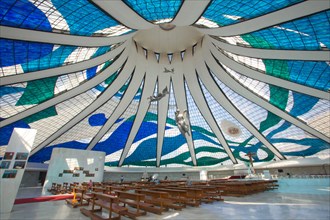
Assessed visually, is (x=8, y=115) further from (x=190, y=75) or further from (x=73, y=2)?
Result: (x=190, y=75)

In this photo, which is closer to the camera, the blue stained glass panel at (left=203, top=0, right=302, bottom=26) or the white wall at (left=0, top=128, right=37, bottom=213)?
the white wall at (left=0, top=128, right=37, bottom=213)

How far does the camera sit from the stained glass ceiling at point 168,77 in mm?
11766

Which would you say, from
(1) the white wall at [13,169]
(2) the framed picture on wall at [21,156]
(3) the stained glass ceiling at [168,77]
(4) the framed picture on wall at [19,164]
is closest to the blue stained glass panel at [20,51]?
(3) the stained glass ceiling at [168,77]

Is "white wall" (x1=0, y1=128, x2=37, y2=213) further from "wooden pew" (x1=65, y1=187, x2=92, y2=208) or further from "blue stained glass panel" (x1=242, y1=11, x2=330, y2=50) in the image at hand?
"blue stained glass panel" (x1=242, y1=11, x2=330, y2=50)

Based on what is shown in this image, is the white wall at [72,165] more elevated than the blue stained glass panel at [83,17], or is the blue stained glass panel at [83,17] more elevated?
the blue stained glass panel at [83,17]

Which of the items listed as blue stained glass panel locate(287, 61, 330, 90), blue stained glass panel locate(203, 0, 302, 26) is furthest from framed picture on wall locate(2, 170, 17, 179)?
blue stained glass panel locate(287, 61, 330, 90)

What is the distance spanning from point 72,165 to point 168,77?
664 inches

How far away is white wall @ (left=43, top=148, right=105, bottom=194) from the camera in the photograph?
67.3ft

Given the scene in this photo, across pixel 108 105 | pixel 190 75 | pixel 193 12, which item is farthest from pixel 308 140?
pixel 108 105

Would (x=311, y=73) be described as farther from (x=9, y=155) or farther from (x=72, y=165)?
(x=72, y=165)

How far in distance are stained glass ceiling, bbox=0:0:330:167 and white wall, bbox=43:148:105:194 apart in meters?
2.85

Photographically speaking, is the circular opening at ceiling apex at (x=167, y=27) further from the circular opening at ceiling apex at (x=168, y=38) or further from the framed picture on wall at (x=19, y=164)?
the framed picture on wall at (x=19, y=164)

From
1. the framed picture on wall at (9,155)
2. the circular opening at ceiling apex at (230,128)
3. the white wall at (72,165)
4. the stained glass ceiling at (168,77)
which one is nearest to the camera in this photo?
the framed picture on wall at (9,155)

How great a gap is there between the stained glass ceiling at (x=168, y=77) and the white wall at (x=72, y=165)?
2846mm
